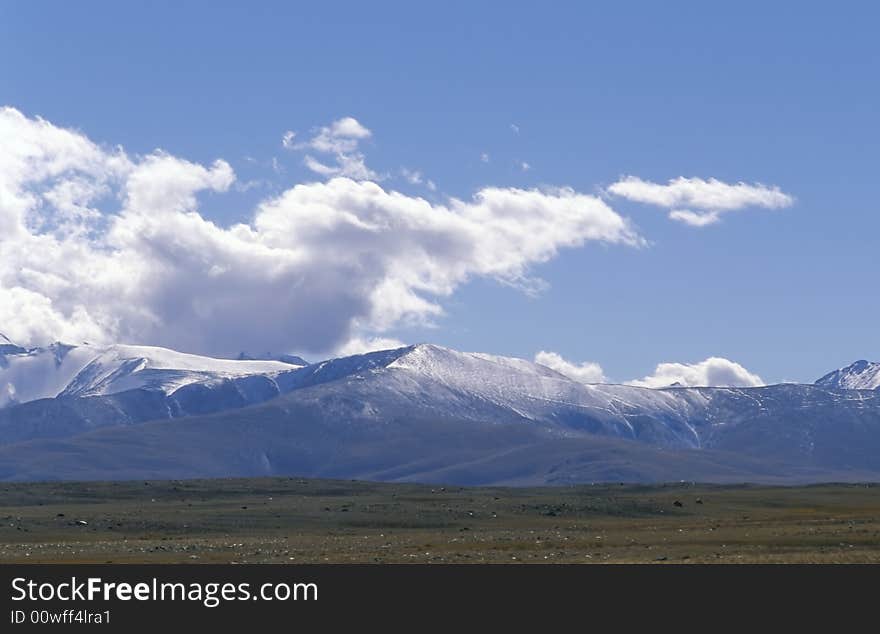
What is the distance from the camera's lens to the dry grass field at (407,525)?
68.8m

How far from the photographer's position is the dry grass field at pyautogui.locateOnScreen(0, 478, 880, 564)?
68.8 m

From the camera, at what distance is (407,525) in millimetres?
107125
